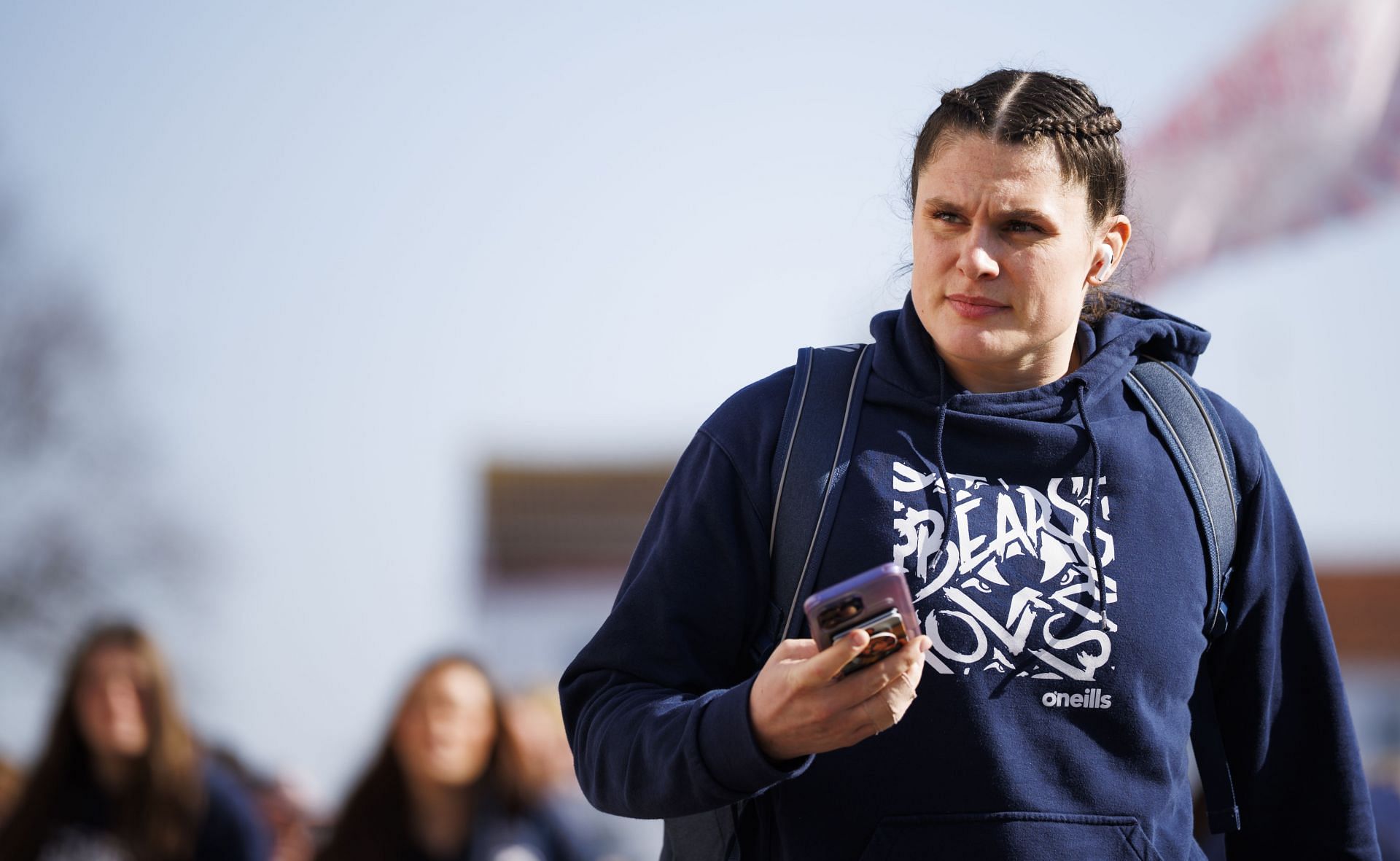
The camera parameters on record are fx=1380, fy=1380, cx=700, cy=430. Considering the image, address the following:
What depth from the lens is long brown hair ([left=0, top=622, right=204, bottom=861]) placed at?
13.7 feet

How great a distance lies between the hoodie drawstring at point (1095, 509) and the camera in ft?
4.79

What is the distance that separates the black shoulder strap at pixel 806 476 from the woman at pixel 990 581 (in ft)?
0.06

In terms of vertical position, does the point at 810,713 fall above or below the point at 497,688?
above

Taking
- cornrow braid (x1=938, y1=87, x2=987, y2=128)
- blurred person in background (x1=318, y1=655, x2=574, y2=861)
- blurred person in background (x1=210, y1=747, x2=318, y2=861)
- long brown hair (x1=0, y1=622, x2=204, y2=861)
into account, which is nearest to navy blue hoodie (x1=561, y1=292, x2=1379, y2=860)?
cornrow braid (x1=938, y1=87, x2=987, y2=128)

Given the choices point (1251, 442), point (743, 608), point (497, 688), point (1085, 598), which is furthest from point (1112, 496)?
point (497, 688)

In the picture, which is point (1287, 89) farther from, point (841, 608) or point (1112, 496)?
point (841, 608)

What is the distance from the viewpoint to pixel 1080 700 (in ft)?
4.72

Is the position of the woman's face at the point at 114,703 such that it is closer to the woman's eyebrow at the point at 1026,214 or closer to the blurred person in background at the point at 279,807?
the blurred person in background at the point at 279,807

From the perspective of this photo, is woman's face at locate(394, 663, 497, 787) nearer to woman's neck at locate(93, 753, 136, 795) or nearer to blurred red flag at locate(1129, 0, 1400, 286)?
woman's neck at locate(93, 753, 136, 795)

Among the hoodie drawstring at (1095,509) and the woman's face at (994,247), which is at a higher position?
the woman's face at (994,247)

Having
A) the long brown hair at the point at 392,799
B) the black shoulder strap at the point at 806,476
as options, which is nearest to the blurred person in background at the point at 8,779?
the long brown hair at the point at 392,799

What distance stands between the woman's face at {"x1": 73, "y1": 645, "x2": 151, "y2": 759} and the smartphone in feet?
12.1

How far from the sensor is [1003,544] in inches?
58.0

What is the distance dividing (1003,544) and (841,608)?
36cm
